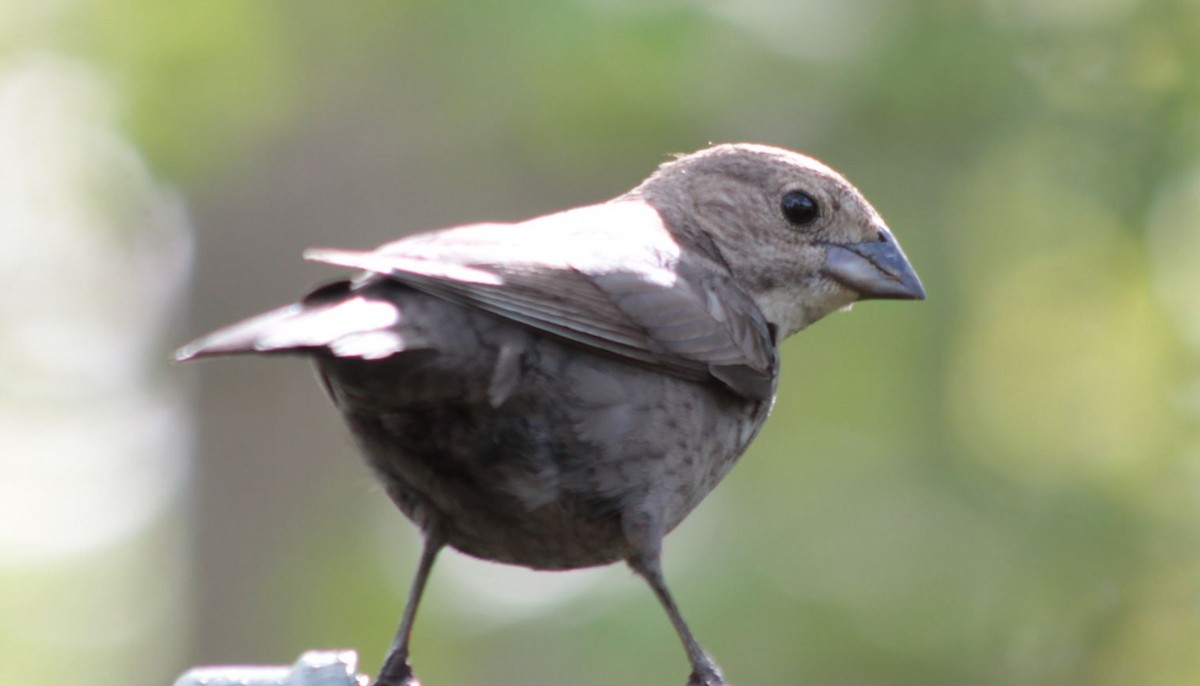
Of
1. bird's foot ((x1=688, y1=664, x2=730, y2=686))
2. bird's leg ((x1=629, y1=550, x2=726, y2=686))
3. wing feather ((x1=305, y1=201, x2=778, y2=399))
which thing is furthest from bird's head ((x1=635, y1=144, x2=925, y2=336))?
bird's foot ((x1=688, y1=664, x2=730, y2=686))

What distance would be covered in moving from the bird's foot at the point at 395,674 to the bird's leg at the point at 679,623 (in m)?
0.62

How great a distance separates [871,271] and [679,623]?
1.22 meters

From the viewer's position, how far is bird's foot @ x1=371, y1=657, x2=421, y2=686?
3.71 metres

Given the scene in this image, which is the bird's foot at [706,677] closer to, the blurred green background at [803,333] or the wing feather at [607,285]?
the wing feather at [607,285]

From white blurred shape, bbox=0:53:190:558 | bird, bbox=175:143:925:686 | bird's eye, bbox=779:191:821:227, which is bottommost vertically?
white blurred shape, bbox=0:53:190:558

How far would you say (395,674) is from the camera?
12.3 feet

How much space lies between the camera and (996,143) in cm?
705

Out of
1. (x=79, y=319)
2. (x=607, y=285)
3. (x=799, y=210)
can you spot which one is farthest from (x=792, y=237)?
(x=79, y=319)

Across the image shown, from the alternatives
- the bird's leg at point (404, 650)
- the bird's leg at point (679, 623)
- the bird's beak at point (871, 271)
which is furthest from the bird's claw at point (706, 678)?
the bird's beak at point (871, 271)

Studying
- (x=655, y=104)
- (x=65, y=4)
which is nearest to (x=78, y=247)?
(x=65, y=4)

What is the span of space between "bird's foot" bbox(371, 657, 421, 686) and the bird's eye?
64.9 inches

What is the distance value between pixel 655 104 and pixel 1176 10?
2339 mm

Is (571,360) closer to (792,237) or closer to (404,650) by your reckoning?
(404,650)

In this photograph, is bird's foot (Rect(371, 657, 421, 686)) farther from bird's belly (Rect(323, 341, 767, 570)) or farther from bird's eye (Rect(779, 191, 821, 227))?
bird's eye (Rect(779, 191, 821, 227))
